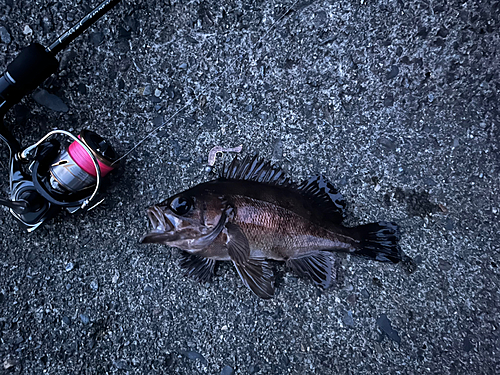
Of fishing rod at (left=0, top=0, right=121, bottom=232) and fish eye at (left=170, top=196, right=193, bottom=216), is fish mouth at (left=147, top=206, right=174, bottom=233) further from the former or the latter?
fishing rod at (left=0, top=0, right=121, bottom=232)

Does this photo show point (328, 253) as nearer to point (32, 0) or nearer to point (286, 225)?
point (286, 225)

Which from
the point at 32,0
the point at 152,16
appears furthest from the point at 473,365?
the point at 32,0

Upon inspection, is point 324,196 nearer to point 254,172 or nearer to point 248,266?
point 254,172

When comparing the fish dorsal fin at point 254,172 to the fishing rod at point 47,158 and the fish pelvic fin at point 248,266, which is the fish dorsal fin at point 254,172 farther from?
the fishing rod at point 47,158

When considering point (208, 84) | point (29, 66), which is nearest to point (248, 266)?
point (208, 84)

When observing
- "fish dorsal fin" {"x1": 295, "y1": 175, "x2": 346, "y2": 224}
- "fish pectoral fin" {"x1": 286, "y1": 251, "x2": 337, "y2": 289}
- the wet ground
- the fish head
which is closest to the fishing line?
the wet ground

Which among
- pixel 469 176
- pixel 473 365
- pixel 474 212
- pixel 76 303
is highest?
pixel 76 303
